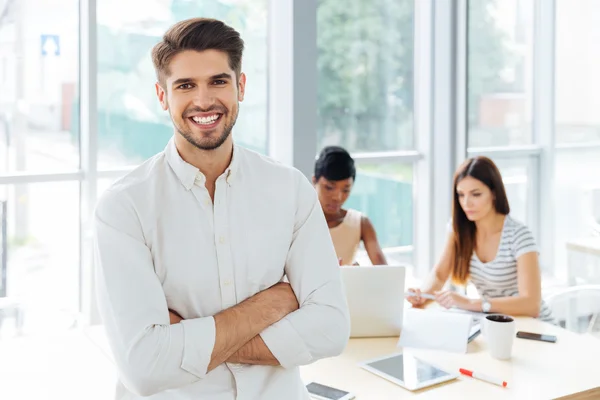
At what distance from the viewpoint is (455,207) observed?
3104mm

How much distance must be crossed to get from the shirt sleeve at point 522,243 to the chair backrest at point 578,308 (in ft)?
1.97

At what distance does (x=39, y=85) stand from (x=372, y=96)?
193cm

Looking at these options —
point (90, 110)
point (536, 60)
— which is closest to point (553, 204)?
point (536, 60)

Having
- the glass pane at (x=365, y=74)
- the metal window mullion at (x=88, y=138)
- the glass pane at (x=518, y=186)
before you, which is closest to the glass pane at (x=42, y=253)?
the metal window mullion at (x=88, y=138)

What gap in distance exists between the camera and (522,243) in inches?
115

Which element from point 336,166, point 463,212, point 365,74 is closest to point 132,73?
point 336,166

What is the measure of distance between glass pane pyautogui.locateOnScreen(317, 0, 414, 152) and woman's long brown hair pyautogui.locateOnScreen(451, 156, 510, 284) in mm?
1288

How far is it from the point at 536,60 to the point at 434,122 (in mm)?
828

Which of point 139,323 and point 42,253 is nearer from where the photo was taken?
point 139,323

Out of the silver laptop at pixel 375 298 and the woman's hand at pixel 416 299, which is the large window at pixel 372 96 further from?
the silver laptop at pixel 375 298

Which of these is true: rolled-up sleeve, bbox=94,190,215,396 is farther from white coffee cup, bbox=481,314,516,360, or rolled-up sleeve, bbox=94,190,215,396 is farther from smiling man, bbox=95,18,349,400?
white coffee cup, bbox=481,314,516,360

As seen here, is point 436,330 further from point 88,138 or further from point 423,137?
point 423,137

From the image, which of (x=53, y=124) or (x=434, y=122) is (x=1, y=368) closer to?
(x=53, y=124)

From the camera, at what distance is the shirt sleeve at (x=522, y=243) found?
289 centimetres
